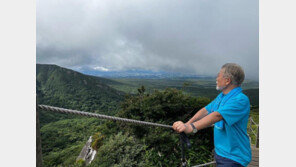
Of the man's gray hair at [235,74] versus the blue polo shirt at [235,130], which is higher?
the man's gray hair at [235,74]

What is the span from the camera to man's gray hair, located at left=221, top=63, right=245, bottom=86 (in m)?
1.72

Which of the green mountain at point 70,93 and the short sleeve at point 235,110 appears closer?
the short sleeve at point 235,110

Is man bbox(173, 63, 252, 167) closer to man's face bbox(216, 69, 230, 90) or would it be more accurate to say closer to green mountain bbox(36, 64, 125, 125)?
man's face bbox(216, 69, 230, 90)

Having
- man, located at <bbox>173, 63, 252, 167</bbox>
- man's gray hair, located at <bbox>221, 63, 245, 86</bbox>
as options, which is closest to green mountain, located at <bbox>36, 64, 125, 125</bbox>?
man, located at <bbox>173, 63, 252, 167</bbox>

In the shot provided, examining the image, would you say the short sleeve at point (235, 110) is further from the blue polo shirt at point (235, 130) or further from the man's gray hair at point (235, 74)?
→ the man's gray hair at point (235, 74)

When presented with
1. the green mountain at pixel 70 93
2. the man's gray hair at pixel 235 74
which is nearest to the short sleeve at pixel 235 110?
the man's gray hair at pixel 235 74

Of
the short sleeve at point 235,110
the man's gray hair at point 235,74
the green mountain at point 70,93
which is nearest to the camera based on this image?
the short sleeve at point 235,110

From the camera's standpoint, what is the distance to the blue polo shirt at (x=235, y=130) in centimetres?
153

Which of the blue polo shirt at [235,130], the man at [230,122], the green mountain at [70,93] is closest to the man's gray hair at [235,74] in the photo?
the man at [230,122]

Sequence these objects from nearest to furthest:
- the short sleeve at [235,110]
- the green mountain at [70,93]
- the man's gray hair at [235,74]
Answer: the short sleeve at [235,110]
the man's gray hair at [235,74]
the green mountain at [70,93]

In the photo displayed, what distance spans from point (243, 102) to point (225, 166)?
30.3 inches

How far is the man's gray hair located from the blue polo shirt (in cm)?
17

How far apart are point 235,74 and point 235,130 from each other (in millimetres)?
614

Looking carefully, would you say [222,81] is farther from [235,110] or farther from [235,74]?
A: [235,110]
